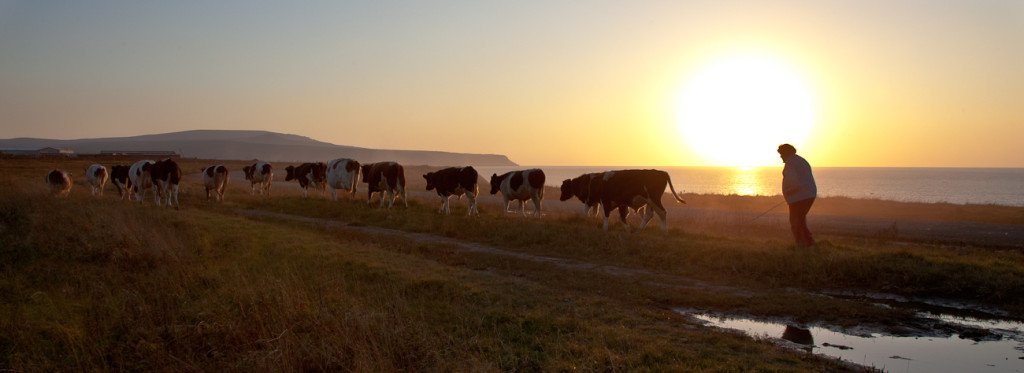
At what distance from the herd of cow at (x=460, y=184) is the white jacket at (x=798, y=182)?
11.8 ft

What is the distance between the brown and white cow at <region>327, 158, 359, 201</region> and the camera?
29.9 meters

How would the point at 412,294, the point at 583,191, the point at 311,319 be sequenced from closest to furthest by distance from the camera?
the point at 311,319
the point at 412,294
the point at 583,191

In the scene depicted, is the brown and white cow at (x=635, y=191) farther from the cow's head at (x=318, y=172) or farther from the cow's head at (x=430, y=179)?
the cow's head at (x=318, y=172)

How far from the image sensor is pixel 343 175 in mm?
30344

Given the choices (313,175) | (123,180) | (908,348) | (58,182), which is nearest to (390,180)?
(313,175)

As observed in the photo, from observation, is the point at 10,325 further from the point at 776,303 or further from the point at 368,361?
the point at 776,303

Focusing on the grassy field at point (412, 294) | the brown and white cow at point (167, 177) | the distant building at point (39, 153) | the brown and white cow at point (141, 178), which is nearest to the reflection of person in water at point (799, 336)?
the grassy field at point (412, 294)

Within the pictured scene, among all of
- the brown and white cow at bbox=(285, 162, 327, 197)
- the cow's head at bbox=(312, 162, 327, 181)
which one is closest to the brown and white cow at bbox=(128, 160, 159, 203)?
the brown and white cow at bbox=(285, 162, 327, 197)

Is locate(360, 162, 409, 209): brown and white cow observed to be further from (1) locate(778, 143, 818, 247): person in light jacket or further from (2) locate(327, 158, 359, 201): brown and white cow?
(1) locate(778, 143, 818, 247): person in light jacket

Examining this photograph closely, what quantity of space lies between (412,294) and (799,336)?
5.17 m

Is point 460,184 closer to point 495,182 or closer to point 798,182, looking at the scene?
point 495,182

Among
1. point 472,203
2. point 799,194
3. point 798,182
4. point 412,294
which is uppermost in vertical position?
point 798,182

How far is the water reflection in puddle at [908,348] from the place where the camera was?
7.20 meters

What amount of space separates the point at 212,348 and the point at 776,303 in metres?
7.39
